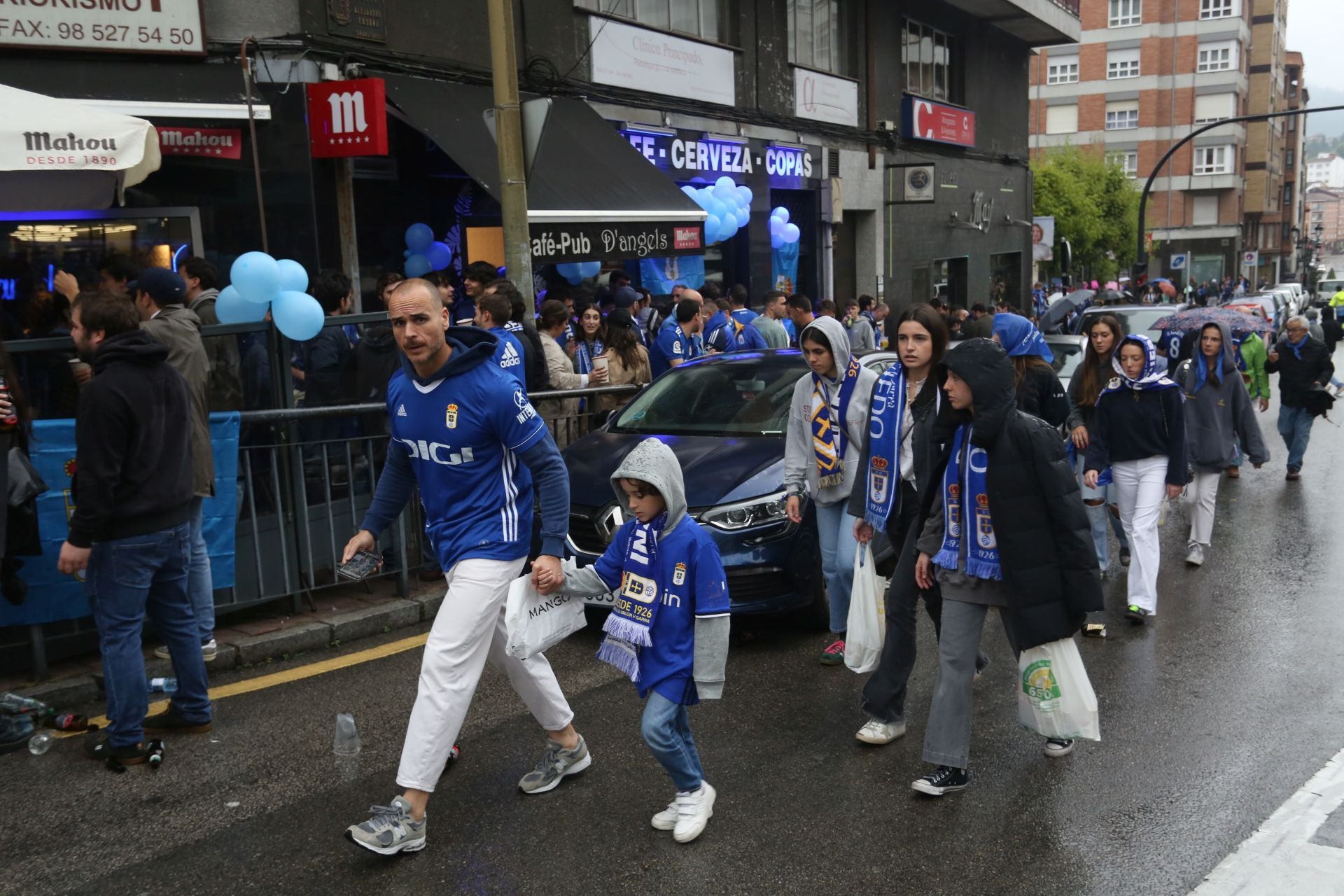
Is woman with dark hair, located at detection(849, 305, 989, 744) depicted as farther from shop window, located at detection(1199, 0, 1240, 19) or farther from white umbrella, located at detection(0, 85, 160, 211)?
shop window, located at detection(1199, 0, 1240, 19)

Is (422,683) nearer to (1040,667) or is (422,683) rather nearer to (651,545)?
(651,545)

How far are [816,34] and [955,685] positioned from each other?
17533 millimetres

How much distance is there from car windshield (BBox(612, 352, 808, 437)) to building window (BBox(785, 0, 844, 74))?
501 inches

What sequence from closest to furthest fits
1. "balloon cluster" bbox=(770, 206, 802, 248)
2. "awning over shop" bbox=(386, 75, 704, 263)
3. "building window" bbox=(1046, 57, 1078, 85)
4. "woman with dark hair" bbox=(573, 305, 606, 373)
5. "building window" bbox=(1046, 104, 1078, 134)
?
"woman with dark hair" bbox=(573, 305, 606, 373) < "awning over shop" bbox=(386, 75, 704, 263) < "balloon cluster" bbox=(770, 206, 802, 248) < "building window" bbox=(1046, 57, 1078, 85) < "building window" bbox=(1046, 104, 1078, 134)

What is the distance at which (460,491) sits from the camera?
14.3 feet

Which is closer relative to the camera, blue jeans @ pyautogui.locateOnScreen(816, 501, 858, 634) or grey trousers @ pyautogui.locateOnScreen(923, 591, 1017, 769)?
grey trousers @ pyautogui.locateOnScreen(923, 591, 1017, 769)

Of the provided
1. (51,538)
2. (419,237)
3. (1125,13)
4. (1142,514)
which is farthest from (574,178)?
(1125,13)

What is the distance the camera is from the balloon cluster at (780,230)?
18.7 meters

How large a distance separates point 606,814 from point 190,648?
2.06 metres

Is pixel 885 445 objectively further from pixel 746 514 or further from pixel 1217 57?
pixel 1217 57

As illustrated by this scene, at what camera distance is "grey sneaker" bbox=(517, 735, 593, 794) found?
15.3 feet

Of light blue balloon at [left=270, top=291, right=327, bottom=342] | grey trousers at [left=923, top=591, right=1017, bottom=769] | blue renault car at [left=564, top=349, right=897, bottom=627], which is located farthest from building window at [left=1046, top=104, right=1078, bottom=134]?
grey trousers at [left=923, top=591, right=1017, bottom=769]

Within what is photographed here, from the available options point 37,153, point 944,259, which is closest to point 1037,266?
point 944,259

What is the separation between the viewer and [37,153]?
22.2 ft
